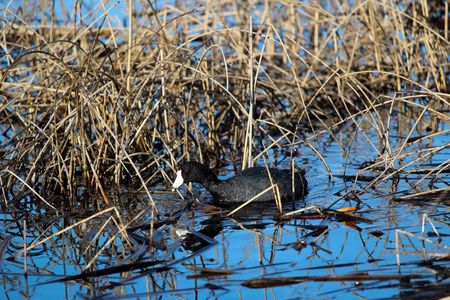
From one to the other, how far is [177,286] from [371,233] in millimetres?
1520

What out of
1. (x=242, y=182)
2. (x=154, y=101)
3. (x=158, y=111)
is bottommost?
(x=242, y=182)

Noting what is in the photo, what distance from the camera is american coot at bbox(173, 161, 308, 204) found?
516 centimetres

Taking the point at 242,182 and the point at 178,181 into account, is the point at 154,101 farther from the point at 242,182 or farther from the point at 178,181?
the point at 242,182

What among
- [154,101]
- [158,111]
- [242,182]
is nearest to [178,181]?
[242,182]

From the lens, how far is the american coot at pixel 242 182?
516cm

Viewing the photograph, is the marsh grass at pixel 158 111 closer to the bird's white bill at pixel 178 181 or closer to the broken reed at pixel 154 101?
the broken reed at pixel 154 101

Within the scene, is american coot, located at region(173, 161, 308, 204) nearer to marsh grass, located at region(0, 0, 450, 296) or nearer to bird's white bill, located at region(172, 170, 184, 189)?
bird's white bill, located at region(172, 170, 184, 189)

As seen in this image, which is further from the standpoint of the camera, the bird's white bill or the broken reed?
the bird's white bill

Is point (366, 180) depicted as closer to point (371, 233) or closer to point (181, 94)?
point (371, 233)

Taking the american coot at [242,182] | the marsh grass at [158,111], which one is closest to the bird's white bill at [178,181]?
the american coot at [242,182]

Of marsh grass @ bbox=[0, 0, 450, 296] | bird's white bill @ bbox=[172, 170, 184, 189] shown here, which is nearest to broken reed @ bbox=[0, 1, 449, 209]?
A: marsh grass @ bbox=[0, 0, 450, 296]

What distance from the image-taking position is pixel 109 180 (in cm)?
583

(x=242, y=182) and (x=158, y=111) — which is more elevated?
(x=158, y=111)

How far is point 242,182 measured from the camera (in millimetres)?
5195
